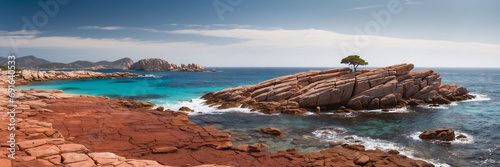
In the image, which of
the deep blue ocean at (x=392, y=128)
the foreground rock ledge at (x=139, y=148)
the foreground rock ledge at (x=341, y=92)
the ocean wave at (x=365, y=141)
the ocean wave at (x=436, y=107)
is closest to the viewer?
the foreground rock ledge at (x=139, y=148)

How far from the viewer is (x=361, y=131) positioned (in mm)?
23312

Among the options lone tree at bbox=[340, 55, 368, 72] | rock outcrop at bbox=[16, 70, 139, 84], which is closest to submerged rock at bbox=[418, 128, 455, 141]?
lone tree at bbox=[340, 55, 368, 72]

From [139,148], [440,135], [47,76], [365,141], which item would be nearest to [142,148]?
[139,148]

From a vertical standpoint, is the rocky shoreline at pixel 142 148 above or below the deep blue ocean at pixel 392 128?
above

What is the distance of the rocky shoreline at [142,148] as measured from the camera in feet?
40.9

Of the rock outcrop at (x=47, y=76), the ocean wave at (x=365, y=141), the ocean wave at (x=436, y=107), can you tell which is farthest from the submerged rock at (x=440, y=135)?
the rock outcrop at (x=47, y=76)

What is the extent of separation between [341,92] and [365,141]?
Answer: 16641 mm

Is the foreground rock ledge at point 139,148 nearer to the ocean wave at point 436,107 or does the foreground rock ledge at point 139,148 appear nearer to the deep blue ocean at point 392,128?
the deep blue ocean at point 392,128

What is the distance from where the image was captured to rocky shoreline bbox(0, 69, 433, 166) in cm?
1247

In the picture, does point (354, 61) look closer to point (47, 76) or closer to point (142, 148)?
point (142, 148)

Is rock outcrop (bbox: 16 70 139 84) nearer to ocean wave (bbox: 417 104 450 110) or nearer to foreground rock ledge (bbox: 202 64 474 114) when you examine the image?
foreground rock ledge (bbox: 202 64 474 114)

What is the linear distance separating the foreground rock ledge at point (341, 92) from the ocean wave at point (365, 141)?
30.2 feet

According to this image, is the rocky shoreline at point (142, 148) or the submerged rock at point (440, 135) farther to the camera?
the submerged rock at point (440, 135)

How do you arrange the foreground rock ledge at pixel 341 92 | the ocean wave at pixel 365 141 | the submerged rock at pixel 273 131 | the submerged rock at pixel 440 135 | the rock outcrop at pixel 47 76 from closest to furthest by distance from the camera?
the ocean wave at pixel 365 141 → the submerged rock at pixel 440 135 → the submerged rock at pixel 273 131 → the foreground rock ledge at pixel 341 92 → the rock outcrop at pixel 47 76
